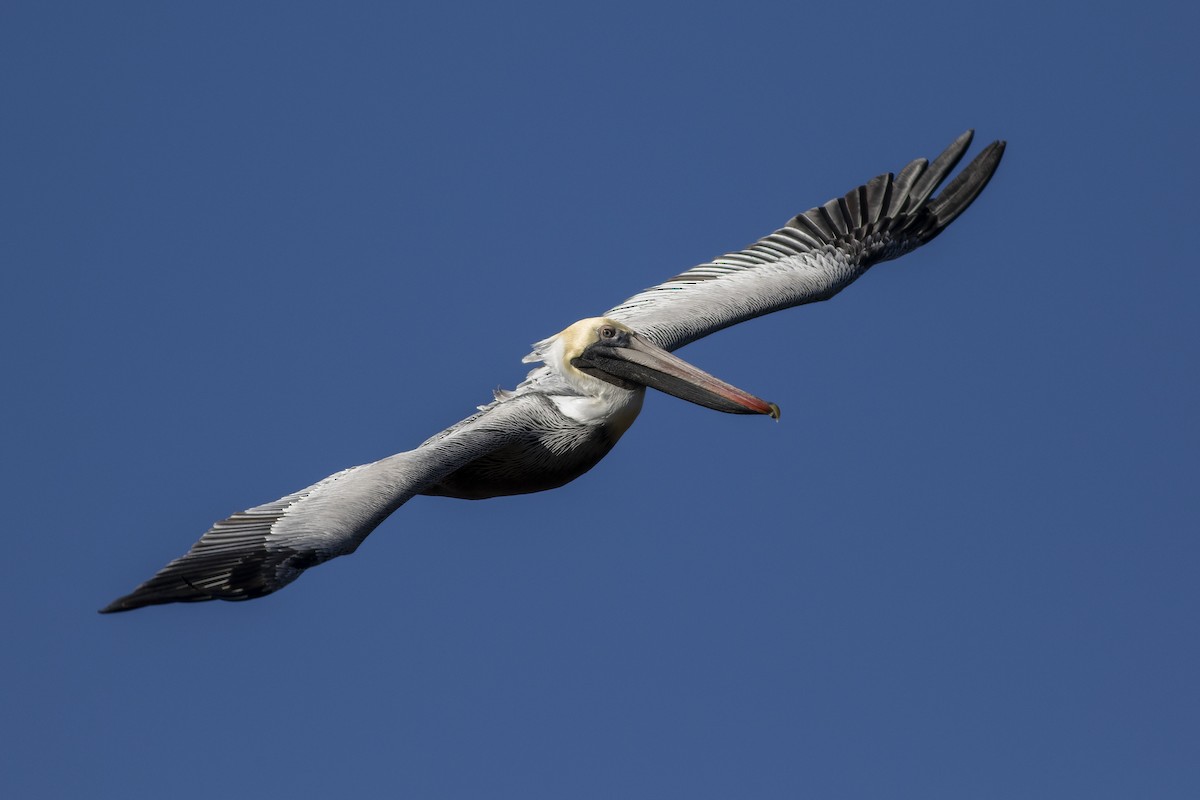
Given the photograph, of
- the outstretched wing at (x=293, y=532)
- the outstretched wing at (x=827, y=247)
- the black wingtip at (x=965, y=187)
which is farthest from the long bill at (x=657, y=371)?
the black wingtip at (x=965, y=187)

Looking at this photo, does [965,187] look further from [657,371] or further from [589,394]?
[589,394]

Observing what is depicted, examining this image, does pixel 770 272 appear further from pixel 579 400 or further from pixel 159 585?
pixel 159 585

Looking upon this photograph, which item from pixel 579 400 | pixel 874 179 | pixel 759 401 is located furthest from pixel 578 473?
pixel 874 179

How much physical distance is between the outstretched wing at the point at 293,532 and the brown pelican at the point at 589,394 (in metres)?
0.01

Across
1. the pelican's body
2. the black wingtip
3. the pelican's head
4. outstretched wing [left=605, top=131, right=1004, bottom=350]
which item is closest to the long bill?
the pelican's head

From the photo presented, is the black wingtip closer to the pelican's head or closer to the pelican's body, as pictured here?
the pelican's head

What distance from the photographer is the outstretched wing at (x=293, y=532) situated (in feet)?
43.4

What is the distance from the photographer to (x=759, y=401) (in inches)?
612

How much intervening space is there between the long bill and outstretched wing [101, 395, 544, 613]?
177cm

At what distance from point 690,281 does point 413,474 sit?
5.80 m

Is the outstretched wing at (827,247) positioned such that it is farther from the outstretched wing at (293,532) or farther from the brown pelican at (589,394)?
the outstretched wing at (293,532)

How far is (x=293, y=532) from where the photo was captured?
13.5 metres

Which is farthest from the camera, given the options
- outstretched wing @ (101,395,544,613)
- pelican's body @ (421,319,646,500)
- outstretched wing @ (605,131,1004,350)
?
outstretched wing @ (605,131,1004,350)

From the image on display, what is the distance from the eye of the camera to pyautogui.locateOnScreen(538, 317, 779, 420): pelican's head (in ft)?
52.0
